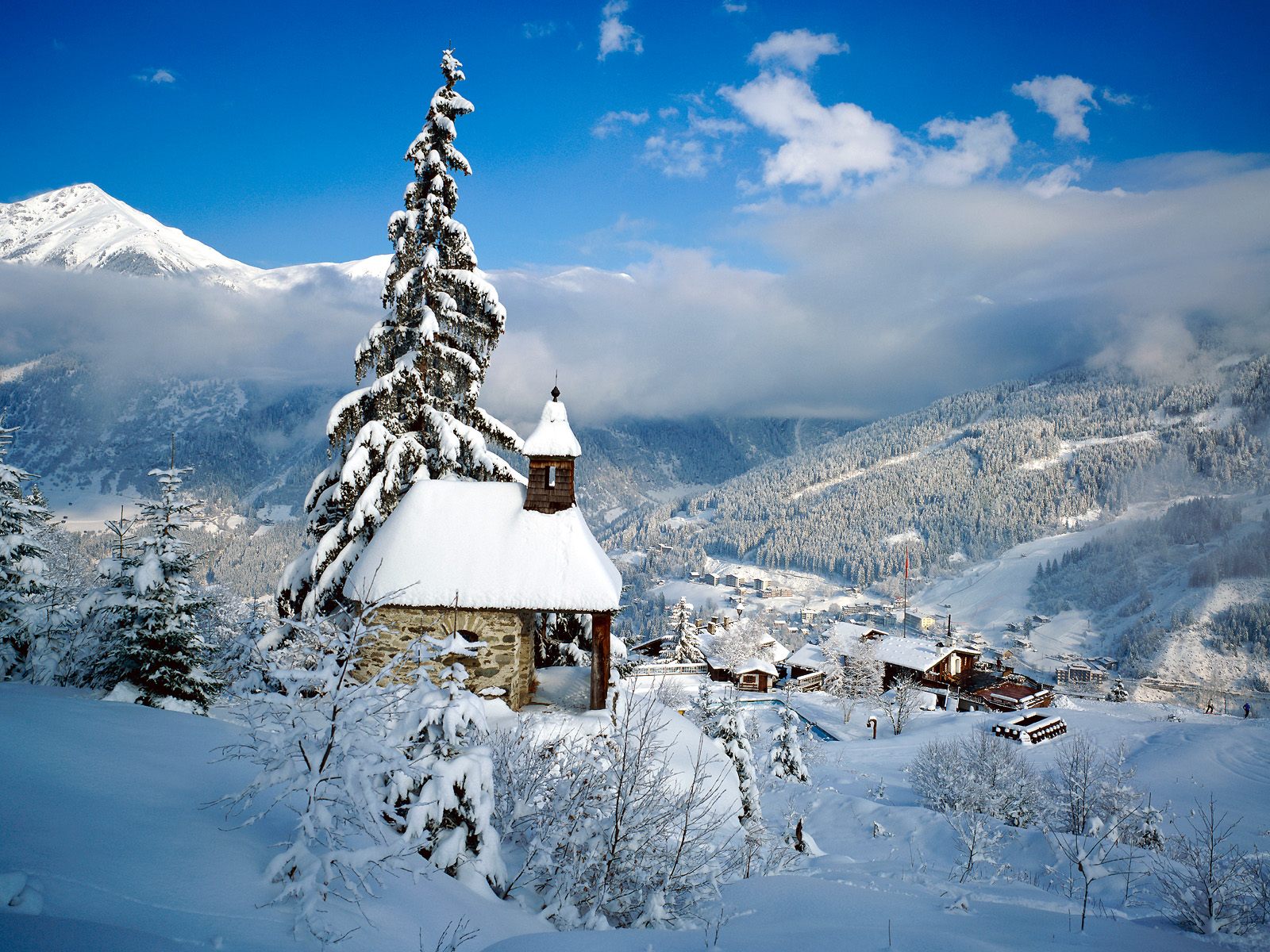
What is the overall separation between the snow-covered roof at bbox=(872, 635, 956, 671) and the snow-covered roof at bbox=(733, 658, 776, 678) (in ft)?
43.6

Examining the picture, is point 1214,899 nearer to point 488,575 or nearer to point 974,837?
point 974,837

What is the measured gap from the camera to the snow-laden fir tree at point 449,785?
530cm

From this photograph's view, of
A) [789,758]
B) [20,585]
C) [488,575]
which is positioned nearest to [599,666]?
[488,575]

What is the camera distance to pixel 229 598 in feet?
135

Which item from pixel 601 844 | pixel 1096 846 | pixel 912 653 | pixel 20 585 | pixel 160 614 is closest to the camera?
pixel 601 844

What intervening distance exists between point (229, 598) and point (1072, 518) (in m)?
216

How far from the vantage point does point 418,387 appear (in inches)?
616

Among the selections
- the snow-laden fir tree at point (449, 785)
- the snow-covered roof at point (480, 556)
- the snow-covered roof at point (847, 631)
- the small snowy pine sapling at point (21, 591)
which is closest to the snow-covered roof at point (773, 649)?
the snow-covered roof at point (847, 631)

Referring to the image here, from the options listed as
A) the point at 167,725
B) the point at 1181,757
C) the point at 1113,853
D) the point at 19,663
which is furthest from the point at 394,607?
the point at 1181,757

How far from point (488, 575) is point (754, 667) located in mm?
48880

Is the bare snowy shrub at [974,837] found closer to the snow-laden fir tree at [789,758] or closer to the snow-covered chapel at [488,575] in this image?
the snow-laden fir tree at [789,758]

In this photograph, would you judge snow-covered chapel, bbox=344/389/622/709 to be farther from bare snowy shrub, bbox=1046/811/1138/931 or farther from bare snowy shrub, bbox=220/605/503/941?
bare snowy shrub, bbox=1046/811/1138/931

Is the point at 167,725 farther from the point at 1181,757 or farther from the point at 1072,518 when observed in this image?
the point at 1072,518

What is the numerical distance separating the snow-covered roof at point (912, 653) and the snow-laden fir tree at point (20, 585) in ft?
215
